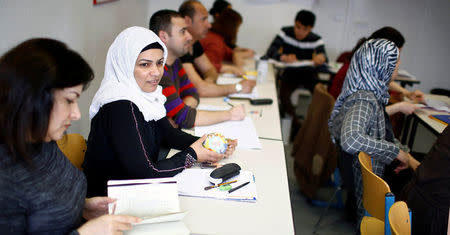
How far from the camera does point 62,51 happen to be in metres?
0.90

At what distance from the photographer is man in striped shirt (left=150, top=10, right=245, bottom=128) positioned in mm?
1938

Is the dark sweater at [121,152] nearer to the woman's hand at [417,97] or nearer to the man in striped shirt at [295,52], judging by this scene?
the woman's hand at [417,97]

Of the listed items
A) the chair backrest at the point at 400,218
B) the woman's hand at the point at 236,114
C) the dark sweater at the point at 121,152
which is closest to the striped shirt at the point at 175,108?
the woman's hand at the point at 236,114

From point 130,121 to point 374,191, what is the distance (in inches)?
39.3

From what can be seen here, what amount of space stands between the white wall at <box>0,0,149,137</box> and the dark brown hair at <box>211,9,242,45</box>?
2.92 ft

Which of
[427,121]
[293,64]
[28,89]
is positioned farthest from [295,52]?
[28,89]

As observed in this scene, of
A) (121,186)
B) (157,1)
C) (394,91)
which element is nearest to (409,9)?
(394,91)

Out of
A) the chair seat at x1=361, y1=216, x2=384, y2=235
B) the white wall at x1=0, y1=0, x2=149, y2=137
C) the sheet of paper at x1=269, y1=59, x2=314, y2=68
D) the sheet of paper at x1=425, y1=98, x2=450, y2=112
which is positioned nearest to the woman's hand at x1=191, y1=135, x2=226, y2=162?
the chair seat at x1=361, y1=216, x2=384, y2=235

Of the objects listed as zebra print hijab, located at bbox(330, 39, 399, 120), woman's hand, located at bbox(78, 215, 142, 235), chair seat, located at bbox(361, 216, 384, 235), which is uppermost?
zebra print hijab, located at bbox(330, 39, 399, 120)

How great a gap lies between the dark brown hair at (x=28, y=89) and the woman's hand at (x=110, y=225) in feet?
0.78

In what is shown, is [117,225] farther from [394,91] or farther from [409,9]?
[409,9]

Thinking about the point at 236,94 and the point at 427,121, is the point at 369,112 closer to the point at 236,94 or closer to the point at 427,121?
the point at 427,121

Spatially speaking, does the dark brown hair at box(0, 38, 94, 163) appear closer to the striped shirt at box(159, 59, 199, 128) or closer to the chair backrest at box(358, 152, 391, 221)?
the striped shirt at box(159, 59, 199, 128)

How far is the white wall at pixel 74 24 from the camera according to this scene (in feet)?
5.66
